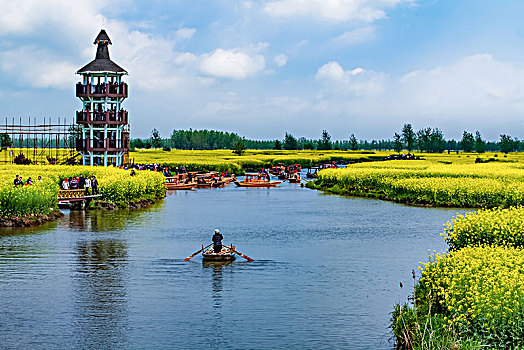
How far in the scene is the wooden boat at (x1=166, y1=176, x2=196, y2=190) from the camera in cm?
8525

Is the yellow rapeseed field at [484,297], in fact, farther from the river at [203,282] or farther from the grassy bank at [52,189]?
the grassy bank at [52,189]

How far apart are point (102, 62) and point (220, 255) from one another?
52870mm

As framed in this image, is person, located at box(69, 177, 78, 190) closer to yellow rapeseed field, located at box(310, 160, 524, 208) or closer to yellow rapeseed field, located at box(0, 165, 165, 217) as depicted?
yellow rapeseed field, located at box(0, 165, 165, 217)

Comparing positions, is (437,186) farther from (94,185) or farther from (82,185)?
(82,185)

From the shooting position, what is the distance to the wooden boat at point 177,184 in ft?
280

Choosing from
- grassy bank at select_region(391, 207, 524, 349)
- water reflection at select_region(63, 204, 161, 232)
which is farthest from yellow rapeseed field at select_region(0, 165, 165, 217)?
grassy bank at select_region(391, 207, 524, 349)

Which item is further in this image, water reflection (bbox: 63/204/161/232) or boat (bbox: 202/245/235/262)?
water reflection (bbox: 63/204/161/232)

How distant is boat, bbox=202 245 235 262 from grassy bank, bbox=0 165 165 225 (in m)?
18.8

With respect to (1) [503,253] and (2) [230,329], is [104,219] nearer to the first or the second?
(2) [230,329]

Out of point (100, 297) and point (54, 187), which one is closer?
point (100, 297)

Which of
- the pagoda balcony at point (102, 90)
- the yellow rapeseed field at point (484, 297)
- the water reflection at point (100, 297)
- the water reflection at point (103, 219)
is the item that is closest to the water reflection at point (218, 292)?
the water reflection at point (100, 297)

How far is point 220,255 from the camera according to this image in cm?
3300

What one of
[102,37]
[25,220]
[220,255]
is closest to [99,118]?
[102,37]

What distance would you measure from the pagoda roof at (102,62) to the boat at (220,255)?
165 feet
